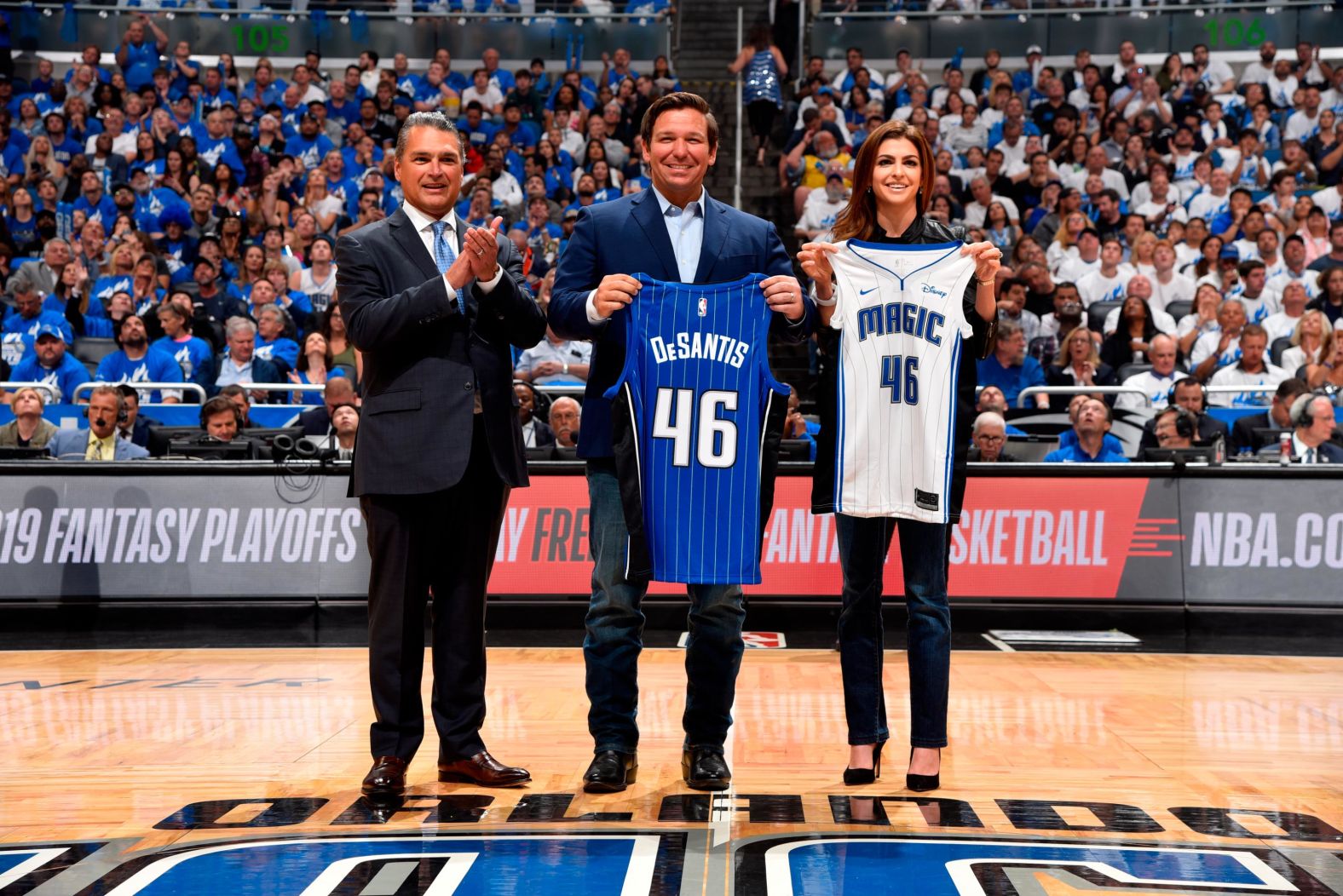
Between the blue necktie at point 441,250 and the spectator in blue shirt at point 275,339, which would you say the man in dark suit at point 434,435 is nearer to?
the blue necktie at point 441,250

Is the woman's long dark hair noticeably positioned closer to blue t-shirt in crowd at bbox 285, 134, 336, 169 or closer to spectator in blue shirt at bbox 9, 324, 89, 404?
spectator in blue shirt at bbox 9, 324, 89, 404

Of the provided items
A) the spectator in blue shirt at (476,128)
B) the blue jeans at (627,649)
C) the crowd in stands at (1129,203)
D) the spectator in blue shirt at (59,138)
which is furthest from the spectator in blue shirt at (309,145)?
the blue jeans at (627,649)

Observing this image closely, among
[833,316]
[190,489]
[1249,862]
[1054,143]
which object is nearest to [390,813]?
[833,316]

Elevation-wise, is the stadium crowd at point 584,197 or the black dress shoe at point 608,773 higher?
the stadium crowd at point 584,197

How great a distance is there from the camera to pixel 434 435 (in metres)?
4.09

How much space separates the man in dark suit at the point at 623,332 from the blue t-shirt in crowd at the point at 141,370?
25.0ft

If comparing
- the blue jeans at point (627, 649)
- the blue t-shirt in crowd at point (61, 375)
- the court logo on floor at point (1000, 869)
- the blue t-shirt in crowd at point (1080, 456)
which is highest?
the blue t-shirt in crowd at point (61, 375)

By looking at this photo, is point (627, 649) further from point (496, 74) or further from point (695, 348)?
point (496, 74)

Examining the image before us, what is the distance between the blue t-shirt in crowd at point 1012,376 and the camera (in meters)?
10.7

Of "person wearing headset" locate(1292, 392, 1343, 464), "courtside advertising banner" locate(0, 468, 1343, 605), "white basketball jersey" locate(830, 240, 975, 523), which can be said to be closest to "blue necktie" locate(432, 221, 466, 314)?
"white basketball jersey" locate(830, 240, 975, 523)

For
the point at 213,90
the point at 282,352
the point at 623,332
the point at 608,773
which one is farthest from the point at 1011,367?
the point at 213,90

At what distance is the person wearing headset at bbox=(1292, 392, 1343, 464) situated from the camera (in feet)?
28.4

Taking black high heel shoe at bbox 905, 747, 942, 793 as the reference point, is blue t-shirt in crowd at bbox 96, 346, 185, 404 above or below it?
above

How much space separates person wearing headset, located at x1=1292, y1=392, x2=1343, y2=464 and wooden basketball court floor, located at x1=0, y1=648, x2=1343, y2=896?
9.00ft
